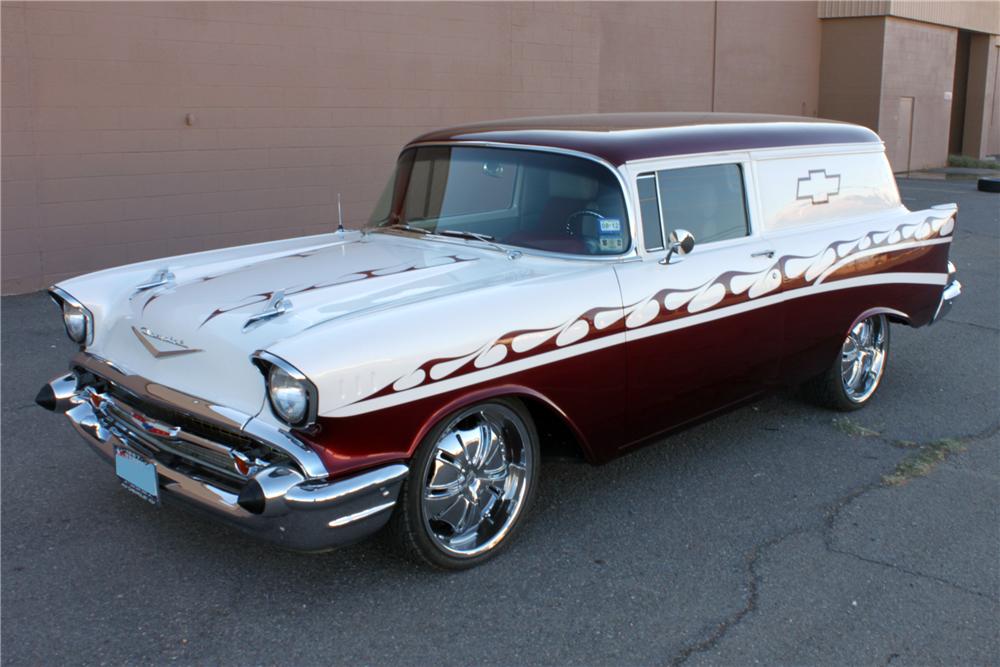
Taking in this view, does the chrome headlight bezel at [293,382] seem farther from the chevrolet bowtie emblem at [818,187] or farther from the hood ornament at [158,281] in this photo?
the chevrolet bowtie emblem at [818,187]

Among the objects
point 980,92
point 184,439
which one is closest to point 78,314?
point 184,439

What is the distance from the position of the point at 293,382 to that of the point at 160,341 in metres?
0.79

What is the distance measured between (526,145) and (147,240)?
5882mm

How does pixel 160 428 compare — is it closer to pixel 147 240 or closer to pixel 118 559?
pixel 118 559

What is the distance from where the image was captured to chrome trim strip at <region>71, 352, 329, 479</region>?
3146 millimetres

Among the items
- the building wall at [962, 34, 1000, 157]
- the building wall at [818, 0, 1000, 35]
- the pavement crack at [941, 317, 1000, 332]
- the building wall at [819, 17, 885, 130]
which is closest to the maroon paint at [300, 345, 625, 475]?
the pavement crack at [941, 317, 1000, 332]

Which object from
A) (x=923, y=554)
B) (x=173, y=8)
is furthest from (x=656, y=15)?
(x=923, y=554)

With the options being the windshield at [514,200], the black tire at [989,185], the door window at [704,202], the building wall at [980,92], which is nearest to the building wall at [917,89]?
the building wall at [980,92]

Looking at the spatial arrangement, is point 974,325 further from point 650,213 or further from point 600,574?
point 600,574

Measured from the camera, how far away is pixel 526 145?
14.6ft

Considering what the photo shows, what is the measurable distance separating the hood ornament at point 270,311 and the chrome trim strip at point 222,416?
31 cm

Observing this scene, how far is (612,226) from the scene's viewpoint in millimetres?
4188

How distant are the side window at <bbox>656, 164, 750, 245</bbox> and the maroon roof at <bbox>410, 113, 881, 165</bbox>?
4.3 inches

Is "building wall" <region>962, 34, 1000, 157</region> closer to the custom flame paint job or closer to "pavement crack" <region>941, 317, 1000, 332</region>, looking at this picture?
"pavement crack" <region>941, 317, 1000, 332</region>
